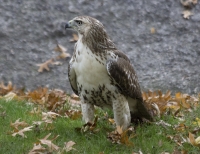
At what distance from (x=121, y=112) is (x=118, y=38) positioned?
5122 millimetres

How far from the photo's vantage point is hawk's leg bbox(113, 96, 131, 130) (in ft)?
21.0

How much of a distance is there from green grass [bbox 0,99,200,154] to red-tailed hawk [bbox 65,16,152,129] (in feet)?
1.03

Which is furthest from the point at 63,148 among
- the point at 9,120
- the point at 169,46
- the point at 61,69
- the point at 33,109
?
the point at 169,46

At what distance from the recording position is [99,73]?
6.16m

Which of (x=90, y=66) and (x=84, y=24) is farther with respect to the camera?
(x=84, y=24)

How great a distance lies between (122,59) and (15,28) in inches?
220

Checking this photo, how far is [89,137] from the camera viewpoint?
6203 mm

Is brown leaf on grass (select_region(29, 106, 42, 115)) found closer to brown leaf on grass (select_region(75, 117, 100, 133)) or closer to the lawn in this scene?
the lawn

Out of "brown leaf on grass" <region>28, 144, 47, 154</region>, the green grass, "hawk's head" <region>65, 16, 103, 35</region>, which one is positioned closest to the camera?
"brown leaf on grass" <region>28, 144, 47, 154</region>

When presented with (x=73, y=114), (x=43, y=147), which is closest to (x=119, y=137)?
(x=43, y=147)

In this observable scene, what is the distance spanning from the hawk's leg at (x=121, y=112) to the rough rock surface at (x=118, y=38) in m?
3.67

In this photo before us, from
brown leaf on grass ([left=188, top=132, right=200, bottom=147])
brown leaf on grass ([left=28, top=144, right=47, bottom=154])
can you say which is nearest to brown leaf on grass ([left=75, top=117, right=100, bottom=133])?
brown leaf on grass ([left=28, top=144, right=47, bottom=154])

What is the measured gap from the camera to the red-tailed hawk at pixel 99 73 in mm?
6152

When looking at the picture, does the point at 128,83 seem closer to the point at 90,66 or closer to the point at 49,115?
the point at 90,66
